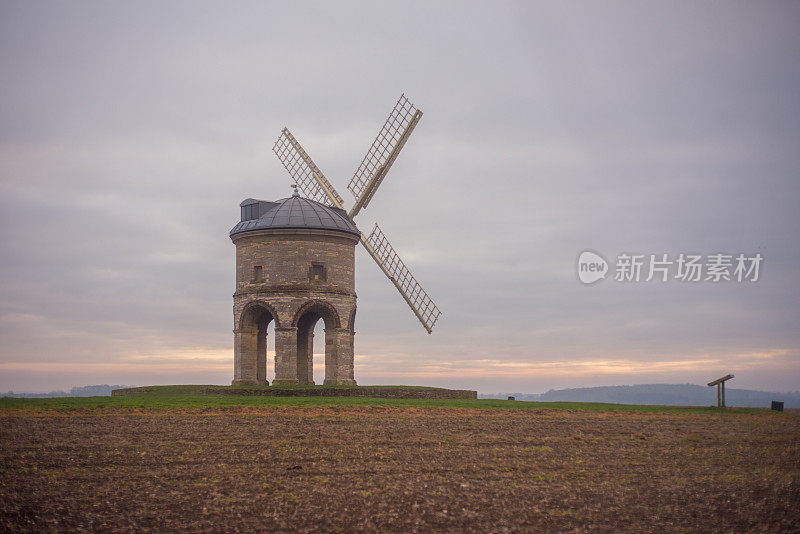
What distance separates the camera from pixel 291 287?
39.5m

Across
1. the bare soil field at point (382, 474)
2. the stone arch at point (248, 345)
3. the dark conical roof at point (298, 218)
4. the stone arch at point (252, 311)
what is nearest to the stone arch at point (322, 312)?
the stone arch at point (252, 311)

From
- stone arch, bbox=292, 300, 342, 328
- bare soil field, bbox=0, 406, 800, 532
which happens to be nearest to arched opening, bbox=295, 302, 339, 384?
stone arch, bbox=292, 300, 342, 328

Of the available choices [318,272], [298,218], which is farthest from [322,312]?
[298,218]

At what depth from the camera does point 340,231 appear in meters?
40.7

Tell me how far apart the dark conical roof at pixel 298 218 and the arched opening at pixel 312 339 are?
399cm

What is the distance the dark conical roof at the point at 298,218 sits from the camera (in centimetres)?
4009

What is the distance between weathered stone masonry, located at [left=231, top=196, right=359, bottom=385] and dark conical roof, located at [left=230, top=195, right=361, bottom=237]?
5 cm

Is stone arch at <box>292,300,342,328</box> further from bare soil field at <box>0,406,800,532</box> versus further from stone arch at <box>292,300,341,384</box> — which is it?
bare soil field at <box>0,406,800,532</box>

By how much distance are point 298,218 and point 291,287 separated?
3.53 meters

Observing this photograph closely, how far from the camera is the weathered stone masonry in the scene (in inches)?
1556

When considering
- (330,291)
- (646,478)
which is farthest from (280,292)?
(646,478)

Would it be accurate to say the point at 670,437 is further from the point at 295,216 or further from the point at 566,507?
the point at 295,216

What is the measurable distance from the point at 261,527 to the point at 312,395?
2285 centimetres

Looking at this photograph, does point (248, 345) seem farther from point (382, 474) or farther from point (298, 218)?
point (382, 474)
